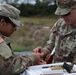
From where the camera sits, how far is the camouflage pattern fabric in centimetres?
412

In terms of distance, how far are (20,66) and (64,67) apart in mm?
416

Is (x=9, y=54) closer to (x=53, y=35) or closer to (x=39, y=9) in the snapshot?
(x=53, y=35)

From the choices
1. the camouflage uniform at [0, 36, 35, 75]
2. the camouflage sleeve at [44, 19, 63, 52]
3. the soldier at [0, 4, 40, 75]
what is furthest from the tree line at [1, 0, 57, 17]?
the camouflage uniform at [0, 36, 35, 75]

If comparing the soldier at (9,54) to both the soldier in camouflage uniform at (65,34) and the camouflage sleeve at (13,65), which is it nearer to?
the camouflage sleeve at (13,65)

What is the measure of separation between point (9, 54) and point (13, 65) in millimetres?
125

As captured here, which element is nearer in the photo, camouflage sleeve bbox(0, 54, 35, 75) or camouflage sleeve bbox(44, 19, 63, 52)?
camouflage sleeve bbox(0, 54, 35, 75)

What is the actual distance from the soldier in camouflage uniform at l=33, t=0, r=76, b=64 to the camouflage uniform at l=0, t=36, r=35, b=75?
407 millimetres

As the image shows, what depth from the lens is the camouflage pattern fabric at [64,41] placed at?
162 inches

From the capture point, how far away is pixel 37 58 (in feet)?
12.4

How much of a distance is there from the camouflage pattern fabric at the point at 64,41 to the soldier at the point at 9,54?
1.68 ft

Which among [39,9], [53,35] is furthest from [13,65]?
[39,9]

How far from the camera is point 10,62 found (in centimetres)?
347

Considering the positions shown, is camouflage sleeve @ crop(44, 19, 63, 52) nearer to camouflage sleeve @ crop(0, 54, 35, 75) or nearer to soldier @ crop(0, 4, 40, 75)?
soldier @ crop(0, 4, 40, 75)

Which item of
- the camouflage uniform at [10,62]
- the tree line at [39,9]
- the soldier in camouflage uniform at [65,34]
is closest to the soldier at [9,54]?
the camouflage uniform at [10,62]
